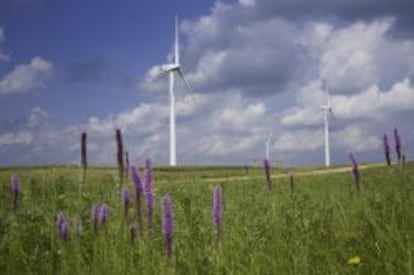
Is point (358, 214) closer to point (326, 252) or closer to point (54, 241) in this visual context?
point (326, 252)

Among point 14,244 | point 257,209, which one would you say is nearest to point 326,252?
point 14,244

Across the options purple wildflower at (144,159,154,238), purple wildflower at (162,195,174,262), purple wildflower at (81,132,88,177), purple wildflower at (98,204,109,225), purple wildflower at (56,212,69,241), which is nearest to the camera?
purple wildflower at (162,195,174,262)

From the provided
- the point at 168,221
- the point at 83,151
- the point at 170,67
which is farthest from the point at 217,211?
the point at 170,67

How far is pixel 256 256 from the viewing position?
218 inches

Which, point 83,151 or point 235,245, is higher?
point 83,151

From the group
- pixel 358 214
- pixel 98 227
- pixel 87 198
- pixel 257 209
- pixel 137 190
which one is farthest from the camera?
pixel 257 209

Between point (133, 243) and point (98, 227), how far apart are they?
80 centimetres

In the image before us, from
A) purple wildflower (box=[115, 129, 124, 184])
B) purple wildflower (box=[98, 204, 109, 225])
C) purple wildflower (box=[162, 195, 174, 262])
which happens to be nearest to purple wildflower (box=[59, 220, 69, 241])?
purple wildflower (box=[98, 204, 109, 225])

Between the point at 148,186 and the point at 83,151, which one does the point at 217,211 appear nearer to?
the point at 148,186

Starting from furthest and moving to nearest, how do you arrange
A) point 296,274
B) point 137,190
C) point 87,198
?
1. point 87,198
2. point 137,190
3. point 296,274

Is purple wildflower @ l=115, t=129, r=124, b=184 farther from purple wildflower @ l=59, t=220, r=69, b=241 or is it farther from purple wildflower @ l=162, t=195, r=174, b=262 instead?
purple wildflower @ l=162, t=195, r=174, b=262

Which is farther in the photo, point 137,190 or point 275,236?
point 275,236

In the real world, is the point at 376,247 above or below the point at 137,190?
below

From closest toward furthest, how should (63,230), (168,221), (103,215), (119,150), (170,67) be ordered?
(168,221), (63,230), (103,215), (119,150), (170,67)
